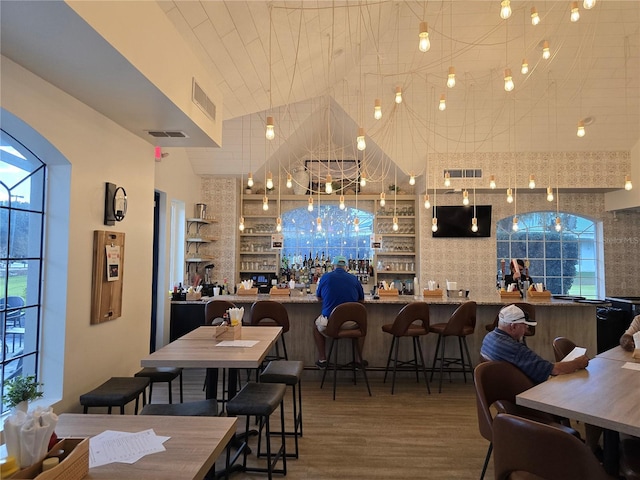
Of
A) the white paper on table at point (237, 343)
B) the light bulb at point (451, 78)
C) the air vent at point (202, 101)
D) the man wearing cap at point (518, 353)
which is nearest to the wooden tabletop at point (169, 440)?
the white paper on table at point (237, 343)

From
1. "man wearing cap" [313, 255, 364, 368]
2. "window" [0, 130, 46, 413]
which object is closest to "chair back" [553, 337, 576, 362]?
"man wearing cap" [313, 255, 364, 368]

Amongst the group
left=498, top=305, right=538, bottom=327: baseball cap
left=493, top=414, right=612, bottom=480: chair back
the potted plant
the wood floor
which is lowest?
the wood floor

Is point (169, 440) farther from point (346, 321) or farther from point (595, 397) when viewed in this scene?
point (346, 321)

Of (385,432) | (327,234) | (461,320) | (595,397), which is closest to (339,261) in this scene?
(327,234)

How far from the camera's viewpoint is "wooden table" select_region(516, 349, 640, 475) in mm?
1853

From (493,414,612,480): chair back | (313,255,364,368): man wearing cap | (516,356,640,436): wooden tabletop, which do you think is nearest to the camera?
(493,414,612,480): chair back

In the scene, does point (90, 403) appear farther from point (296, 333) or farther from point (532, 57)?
point (532, 57)

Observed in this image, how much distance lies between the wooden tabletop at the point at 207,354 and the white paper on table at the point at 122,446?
36.6 inches

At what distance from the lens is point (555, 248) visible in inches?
320

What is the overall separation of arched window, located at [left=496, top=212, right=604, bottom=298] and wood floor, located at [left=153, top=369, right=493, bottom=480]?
3.88 m

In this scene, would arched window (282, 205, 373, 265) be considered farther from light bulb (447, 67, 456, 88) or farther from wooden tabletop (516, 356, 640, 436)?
wooden tabletop (516, 356, 640, 436)

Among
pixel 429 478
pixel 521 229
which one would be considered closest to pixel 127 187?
pixel 429 478

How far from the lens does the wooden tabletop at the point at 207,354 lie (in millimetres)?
2664

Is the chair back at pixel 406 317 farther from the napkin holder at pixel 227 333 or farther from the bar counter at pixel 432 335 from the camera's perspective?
the napkin holder at pixel 227 333
